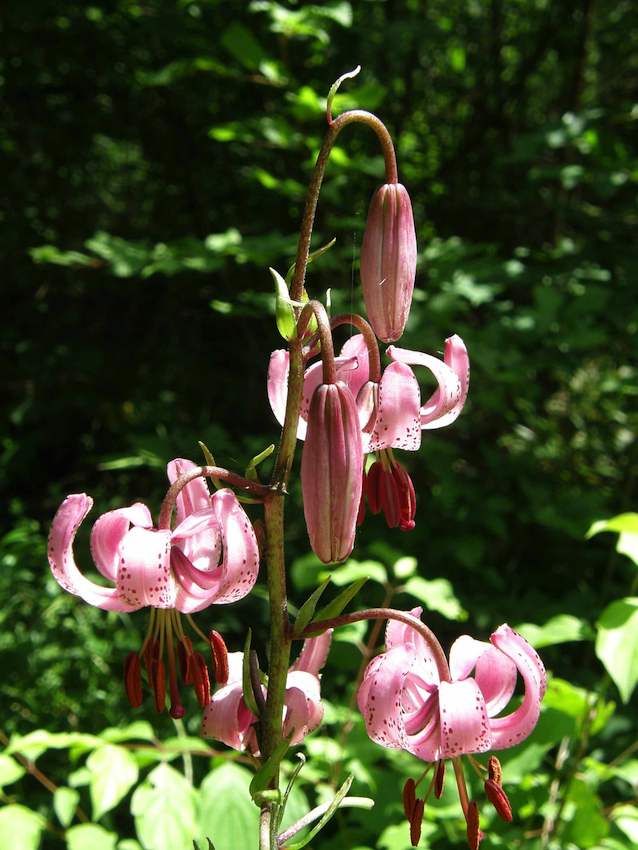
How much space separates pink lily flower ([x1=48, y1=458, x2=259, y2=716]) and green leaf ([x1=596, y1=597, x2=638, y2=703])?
0.52 metres

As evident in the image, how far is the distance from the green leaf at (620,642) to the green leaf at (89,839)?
62 cm

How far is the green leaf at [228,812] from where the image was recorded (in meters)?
0.97

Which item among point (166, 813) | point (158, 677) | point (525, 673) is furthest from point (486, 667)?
point (166, 813)

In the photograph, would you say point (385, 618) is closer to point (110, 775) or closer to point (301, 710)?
point (301, 710)

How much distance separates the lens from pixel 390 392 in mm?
697

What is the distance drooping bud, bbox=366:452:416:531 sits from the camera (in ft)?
2.41

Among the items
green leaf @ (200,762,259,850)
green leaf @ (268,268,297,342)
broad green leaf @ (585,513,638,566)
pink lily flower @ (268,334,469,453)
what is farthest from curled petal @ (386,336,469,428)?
green leaf @ (200,762,259,850)

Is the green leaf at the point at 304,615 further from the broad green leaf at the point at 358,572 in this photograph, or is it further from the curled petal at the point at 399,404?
the broad green leaf at the point at 358,572

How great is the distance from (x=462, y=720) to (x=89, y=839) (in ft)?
2.06

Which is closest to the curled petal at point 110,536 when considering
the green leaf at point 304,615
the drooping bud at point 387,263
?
the green leaf at point 304,615

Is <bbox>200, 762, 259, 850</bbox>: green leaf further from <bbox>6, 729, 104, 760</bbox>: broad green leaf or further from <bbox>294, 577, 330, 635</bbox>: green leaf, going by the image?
<bbox>294, 577, 330, 635</bbox>: green leaf

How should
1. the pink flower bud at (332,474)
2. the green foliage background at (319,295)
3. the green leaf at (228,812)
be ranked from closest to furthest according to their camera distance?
1. the pink flower bud at (332,474)
2. the green leaf at (228,812)
3. the green foliage background at (319,295)

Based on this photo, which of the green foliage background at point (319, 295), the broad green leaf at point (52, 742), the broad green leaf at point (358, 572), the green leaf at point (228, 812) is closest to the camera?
the green leaf at point (228, 812)

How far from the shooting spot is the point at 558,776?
1.29 meters
